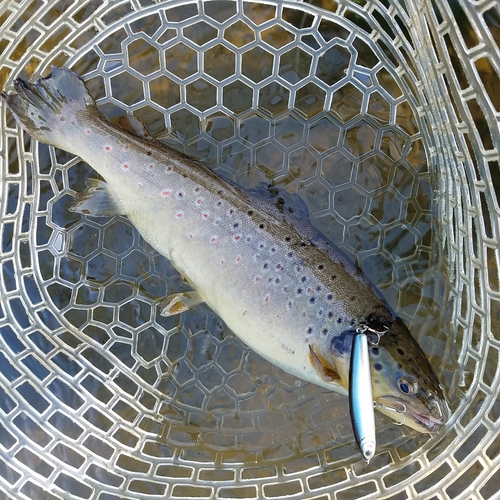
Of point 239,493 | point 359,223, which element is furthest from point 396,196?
point 239,493

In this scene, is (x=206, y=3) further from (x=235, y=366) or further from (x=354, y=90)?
(x=235, y=366)

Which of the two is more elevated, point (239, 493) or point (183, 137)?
point (183, 137)

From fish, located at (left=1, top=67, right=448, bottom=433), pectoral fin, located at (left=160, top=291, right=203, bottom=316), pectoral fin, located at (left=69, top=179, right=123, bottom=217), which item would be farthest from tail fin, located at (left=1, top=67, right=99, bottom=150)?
pectoral fin, located at (left=160, top=291, right=203, bottom=316)

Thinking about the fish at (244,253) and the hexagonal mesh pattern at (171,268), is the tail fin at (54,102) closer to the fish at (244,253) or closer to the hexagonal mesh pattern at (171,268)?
the fish at (244,253)

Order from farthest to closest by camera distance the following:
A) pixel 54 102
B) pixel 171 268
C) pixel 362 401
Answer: pixel 171 268 → pixel 54 102 → pixel 362 401

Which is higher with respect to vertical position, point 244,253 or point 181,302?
point 244,253

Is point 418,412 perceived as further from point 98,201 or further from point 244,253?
point 98,201

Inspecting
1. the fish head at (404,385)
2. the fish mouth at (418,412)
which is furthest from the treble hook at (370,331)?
the fish mouth at (418,412)

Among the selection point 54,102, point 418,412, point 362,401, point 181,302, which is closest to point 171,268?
point 181,302
